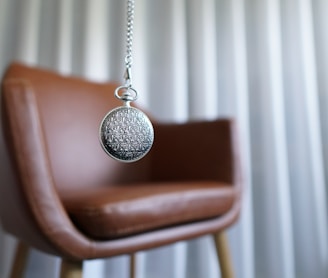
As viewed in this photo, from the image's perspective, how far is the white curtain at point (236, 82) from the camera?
121 cm

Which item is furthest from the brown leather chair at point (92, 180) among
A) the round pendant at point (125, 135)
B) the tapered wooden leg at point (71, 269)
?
the round pendant at point (125, 135)

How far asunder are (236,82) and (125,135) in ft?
3.13

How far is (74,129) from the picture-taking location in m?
1.06

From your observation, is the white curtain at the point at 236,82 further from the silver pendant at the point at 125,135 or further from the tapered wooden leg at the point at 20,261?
the silver pendant at the point at 125,135

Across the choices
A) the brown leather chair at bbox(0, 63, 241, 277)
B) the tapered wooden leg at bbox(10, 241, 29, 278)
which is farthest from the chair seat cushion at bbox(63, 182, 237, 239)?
the tapered wooden leg at bbox(10, 241, 29, 278)

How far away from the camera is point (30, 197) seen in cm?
59

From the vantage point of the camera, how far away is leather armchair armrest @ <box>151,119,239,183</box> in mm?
950

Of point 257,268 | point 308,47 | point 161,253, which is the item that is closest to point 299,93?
point 308,47

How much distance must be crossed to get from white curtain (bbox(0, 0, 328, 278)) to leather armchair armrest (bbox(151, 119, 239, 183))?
24cm

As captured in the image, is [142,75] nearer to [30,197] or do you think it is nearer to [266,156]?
[266,156]

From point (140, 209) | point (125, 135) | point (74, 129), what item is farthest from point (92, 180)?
point (125, 135)

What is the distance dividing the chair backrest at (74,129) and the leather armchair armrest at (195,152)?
9 cm

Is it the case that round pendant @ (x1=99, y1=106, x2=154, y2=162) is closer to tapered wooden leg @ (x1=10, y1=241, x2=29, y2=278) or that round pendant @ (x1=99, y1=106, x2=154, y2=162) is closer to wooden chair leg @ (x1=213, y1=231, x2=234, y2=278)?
wooden chair leg @ (x1=213, y1=231, x2=234, y2=278)

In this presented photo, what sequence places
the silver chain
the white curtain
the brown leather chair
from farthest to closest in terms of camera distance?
the white curtain → the brown leather chair → the silver chain
